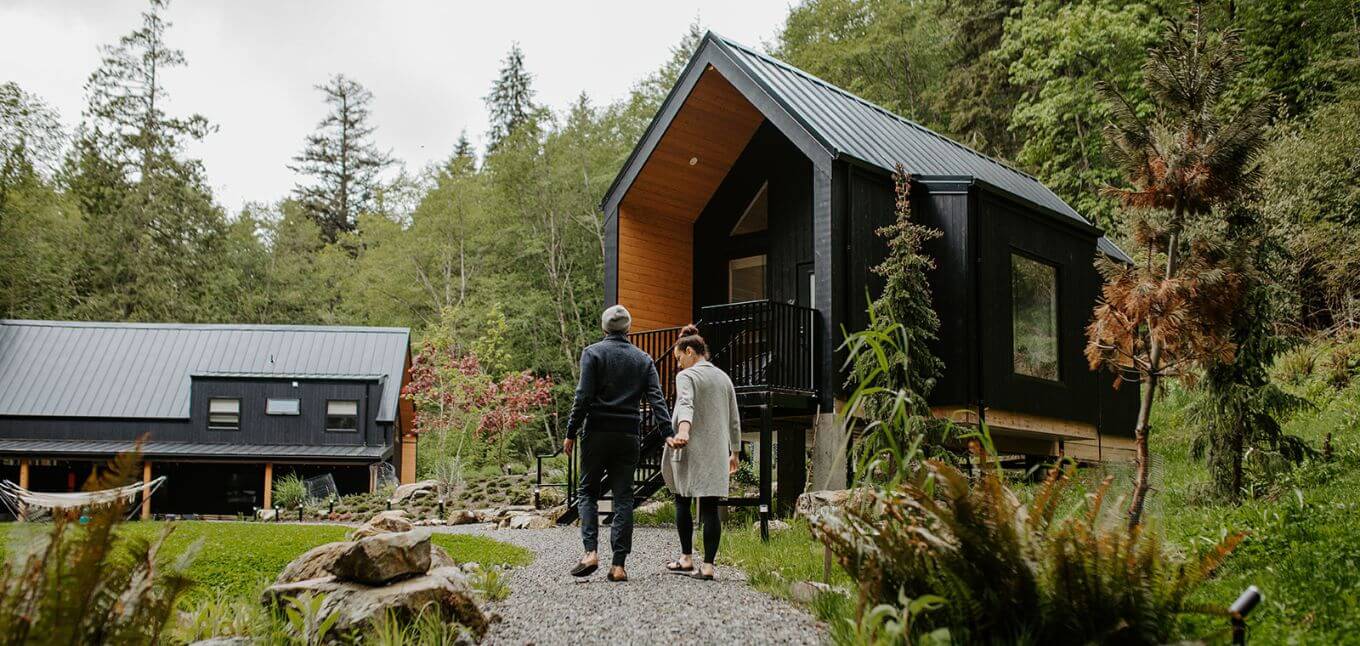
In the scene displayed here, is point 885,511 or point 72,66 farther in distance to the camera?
point 72,66

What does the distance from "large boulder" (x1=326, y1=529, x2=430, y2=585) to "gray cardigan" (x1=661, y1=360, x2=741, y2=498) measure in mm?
1870

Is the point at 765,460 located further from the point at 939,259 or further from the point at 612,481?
the point at 612,481

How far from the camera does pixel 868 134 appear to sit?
14.3 meters

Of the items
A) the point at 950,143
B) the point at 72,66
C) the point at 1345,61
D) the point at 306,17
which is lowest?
the point at 950,143

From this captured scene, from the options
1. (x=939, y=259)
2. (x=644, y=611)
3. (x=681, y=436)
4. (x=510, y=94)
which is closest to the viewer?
(x=644, y=611)

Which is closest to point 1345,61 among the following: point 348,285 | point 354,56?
point 348,285

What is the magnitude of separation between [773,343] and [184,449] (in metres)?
18.7

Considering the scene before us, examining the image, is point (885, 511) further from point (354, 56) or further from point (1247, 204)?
point (354, 56)

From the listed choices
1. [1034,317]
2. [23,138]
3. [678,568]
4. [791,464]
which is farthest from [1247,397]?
[23,138]

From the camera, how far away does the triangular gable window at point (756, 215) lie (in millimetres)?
15594

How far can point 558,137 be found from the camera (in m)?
35.2

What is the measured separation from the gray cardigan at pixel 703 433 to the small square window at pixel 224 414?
22627 millimetres

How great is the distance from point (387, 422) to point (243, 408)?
3.58 m

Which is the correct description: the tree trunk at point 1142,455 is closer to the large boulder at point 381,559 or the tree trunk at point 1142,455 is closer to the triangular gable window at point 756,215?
the large boulder at point 381,559
